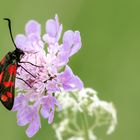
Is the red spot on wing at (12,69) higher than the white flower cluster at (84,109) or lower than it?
higher

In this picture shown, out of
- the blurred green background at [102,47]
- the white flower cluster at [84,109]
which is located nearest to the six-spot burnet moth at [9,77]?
the white flower cluster at [84,109]

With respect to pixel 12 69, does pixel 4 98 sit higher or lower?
lower

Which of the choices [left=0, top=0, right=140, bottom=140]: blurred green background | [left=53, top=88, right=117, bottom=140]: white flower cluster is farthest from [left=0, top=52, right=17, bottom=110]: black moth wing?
[left=0, top=0, right=140, bottom=140]: blurred green background

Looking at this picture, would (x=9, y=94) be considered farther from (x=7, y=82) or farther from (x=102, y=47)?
(x=102, y=47)

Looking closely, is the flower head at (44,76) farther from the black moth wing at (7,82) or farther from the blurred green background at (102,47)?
the blurred green background at (102,47)

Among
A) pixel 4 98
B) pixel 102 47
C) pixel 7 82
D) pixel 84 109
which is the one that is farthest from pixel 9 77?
pixel 102 47

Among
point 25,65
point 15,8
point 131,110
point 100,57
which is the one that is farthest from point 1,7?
point 25,65

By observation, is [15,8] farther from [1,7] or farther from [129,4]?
[129,4]
